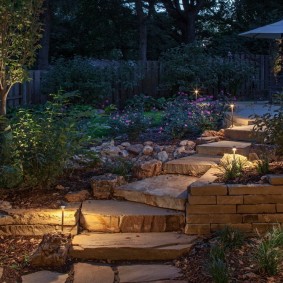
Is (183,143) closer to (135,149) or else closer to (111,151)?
(135,149)

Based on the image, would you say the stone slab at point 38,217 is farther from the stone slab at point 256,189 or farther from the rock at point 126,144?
the rock at point 126,144

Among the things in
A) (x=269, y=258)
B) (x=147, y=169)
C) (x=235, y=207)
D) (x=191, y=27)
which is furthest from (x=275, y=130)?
(x=191, y=27)

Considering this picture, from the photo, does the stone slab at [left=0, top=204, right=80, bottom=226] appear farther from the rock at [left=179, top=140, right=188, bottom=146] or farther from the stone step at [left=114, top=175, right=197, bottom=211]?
A: the rock at [left=179, top=140, right=188, bottom=146]

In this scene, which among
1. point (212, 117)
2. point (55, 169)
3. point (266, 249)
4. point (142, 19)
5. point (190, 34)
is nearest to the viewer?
point (266, 249)

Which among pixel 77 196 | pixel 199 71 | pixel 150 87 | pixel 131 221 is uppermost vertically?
pixel 199 71

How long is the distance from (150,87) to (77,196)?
10874 millimetres

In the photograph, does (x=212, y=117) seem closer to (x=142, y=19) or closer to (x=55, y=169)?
(x=55, y=169)

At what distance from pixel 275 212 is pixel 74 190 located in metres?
1.82

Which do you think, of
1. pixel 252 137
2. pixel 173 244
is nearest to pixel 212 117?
pixel 252 137

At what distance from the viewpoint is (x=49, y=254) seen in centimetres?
382

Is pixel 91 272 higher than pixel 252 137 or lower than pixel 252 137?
lower

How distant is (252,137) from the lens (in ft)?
20.2

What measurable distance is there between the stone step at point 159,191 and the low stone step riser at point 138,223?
167 mm

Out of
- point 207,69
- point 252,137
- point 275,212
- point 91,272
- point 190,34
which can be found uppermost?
point 190,34
